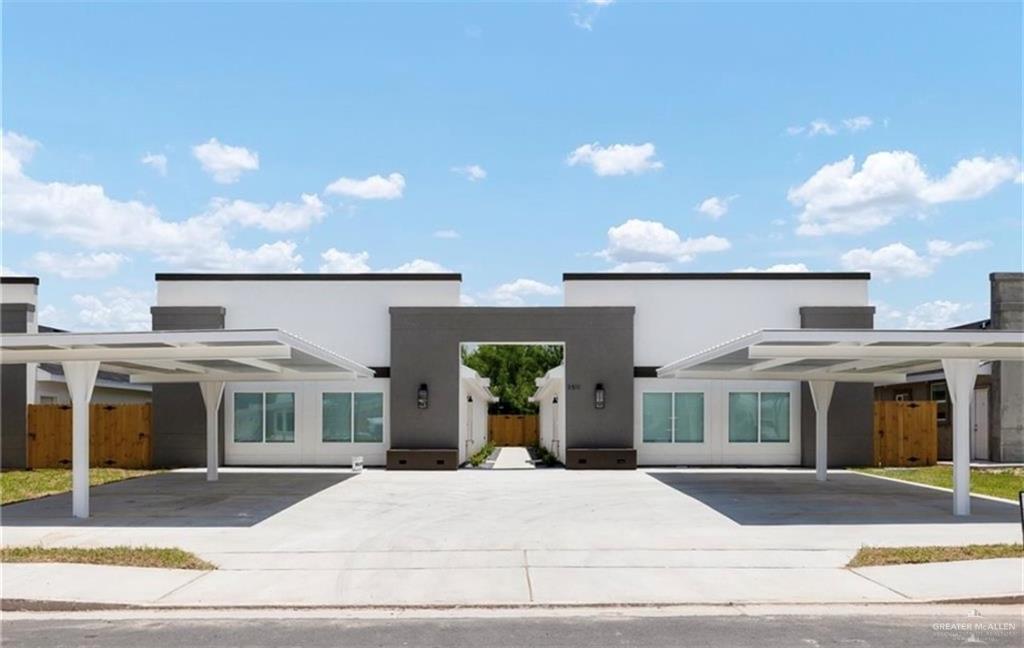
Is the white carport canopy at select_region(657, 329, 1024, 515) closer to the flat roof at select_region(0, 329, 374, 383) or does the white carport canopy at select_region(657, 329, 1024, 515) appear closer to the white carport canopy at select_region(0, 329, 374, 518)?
the flat roof at select_region(0, 329, 374, 383)

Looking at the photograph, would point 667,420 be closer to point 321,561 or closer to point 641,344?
point 641,344

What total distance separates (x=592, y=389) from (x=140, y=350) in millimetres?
13538

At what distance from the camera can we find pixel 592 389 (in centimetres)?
2666

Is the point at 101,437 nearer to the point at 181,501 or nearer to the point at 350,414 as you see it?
the point at 350,414

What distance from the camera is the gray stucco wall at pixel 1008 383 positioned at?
29688 mm

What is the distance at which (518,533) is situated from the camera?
1438 cm

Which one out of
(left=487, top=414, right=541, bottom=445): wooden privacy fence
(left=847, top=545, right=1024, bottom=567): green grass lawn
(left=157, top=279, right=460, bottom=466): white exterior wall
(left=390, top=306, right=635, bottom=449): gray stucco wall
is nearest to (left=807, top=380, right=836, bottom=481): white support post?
(left=390, top=306, right=635, bottom=449): gray stucco wall

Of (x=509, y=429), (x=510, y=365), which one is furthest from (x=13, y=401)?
(x=510, y=365)

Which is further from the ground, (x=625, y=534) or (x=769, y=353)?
(x=769, y=353)

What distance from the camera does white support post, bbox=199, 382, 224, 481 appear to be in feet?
74.9

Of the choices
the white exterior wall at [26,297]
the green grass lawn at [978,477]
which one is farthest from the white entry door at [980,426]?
the white exterior wall at [26,297]

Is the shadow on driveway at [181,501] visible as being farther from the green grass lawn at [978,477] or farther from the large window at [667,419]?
the green grass lawn at [978,477]

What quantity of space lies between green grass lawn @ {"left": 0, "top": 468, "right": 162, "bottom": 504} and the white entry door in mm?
26050

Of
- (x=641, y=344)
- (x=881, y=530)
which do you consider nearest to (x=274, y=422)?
(x=641, y=344)
